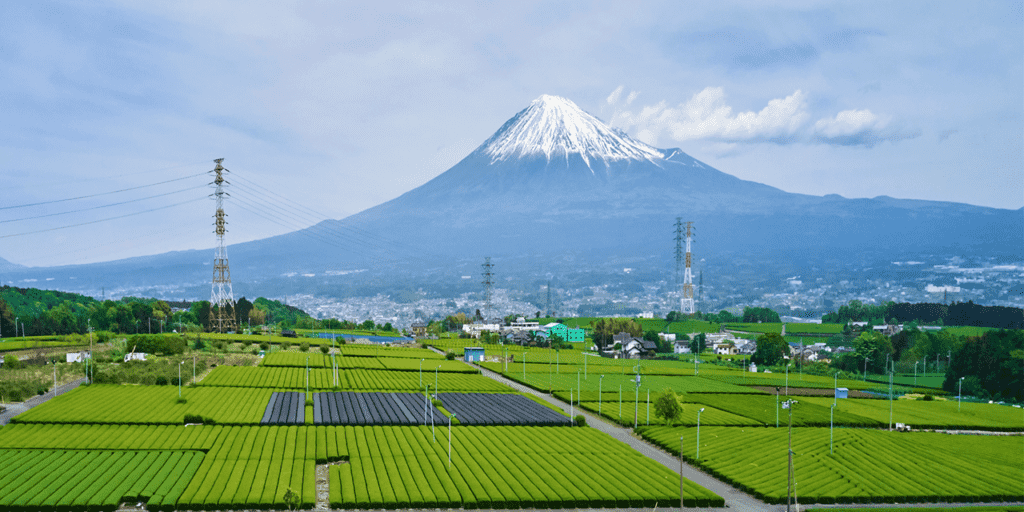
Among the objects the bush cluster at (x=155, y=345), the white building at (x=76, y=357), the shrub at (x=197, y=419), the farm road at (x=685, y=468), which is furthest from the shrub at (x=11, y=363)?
the farm road at (x=685, y=468)

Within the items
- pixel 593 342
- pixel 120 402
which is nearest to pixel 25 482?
pixel 120 402

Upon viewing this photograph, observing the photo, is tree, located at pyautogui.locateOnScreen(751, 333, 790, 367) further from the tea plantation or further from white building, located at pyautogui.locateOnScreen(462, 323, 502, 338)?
the tea plantation

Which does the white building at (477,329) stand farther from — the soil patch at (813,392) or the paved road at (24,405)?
the paved road at (24,405)

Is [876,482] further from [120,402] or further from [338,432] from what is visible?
[120,402]

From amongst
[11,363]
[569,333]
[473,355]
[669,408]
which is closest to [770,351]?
[473,355]

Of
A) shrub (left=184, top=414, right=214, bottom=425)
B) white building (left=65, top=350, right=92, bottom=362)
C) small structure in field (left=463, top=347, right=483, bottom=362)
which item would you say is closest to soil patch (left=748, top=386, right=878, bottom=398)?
small structure in field (left=463, top=347, right=483, bottom=362)

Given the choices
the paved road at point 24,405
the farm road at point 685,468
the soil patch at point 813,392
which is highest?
the paved road at point 24,405

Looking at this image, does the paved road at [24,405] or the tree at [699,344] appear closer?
the paved road at [24,405]
